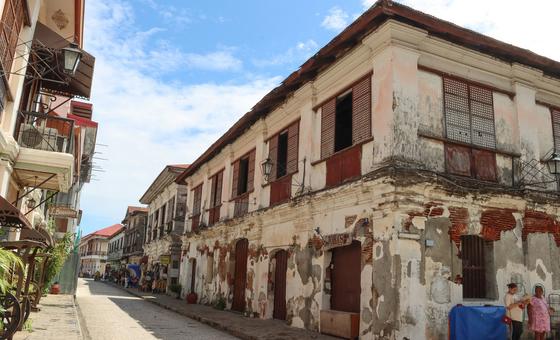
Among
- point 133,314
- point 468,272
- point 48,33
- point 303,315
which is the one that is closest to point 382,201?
point 468,272

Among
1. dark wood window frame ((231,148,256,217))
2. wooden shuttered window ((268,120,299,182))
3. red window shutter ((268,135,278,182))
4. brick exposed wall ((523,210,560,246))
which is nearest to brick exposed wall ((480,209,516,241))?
brick exposed wall ((523,210,560,246))

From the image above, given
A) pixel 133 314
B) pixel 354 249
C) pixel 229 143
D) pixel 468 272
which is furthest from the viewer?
pixel 229 143

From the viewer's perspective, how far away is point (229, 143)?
18.4 meters

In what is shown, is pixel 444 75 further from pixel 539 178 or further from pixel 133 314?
pixel 133 314

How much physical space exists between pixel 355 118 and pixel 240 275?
26.0ft

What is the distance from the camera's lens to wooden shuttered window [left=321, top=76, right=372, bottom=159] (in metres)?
10.2

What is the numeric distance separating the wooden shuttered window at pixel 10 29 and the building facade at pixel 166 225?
17.6 metres

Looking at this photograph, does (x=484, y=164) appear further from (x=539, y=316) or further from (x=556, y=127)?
(x=539, y=316)

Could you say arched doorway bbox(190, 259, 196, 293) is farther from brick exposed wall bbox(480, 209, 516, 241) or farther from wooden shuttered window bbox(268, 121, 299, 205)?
brick exposed wall bbox(480, 209, 516, 241)

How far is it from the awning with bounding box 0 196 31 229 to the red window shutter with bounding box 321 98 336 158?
6.63m

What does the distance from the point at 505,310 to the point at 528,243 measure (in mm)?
1818

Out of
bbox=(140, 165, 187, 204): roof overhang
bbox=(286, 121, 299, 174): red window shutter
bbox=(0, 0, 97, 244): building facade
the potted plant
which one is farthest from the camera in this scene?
bbox=(140, 165, 187, 204): roof overhang

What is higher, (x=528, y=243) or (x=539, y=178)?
(x=539, y=178)

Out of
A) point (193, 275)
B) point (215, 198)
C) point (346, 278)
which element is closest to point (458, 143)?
point (346, 278)
